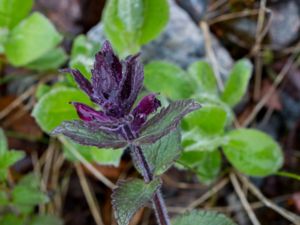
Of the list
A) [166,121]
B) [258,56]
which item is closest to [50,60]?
[258,56]

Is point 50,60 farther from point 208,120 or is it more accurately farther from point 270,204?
point 270,204

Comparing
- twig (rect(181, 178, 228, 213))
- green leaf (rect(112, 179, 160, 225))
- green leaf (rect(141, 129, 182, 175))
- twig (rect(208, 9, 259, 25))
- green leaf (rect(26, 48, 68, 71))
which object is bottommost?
twig (rect(181, 178, 228, 213))

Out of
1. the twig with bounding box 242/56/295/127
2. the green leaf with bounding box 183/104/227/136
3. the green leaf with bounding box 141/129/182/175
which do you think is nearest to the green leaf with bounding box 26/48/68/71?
the green leaf with bounding box 183/104/227/136

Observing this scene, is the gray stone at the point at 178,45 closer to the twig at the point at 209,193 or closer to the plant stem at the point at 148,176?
the twig at the point at 209,193

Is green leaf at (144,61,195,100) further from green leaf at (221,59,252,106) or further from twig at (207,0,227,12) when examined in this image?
twig at (207,0,227,12)

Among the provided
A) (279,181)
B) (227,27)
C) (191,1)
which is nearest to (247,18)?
(227,27)

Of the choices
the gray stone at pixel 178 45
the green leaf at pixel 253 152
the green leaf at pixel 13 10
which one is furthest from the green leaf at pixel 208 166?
the green leaf at pixel 13 10

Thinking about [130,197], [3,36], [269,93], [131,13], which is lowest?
[269,93]
